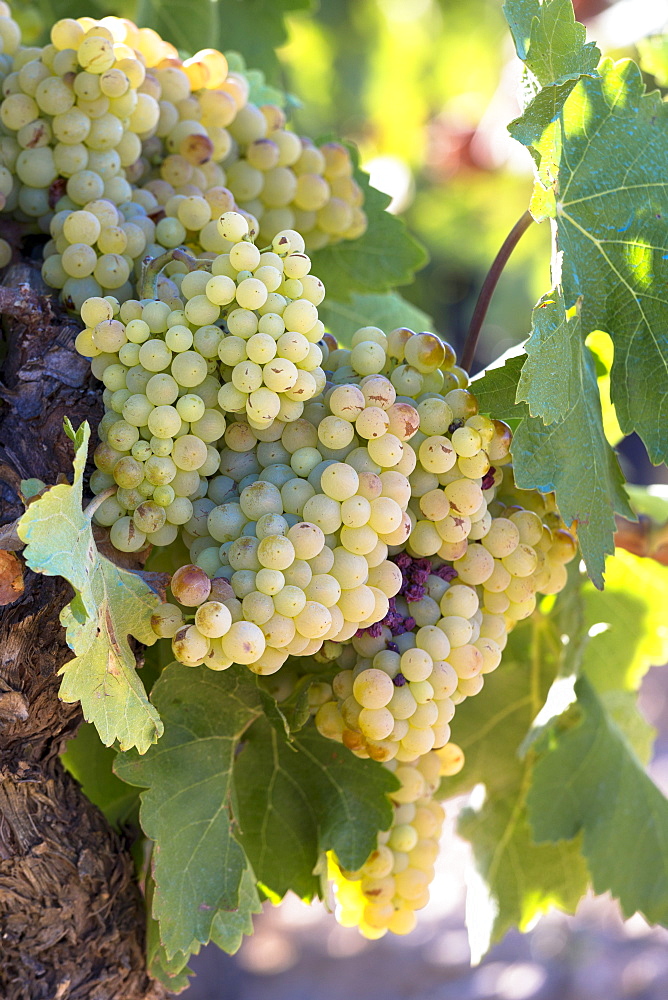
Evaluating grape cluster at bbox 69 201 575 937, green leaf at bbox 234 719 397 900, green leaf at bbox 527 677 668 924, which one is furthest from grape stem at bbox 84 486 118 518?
green leaf at bbox 527 677 668 924

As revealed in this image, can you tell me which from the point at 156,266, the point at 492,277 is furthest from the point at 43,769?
the point at 492,277

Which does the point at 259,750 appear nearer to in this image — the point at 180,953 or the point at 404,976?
the point at 180,953

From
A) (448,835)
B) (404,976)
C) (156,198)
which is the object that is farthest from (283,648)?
(448,835)

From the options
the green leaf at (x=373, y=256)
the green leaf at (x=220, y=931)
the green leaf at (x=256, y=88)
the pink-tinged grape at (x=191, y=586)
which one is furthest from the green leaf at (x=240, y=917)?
the green leaf at (x=256, y=88)

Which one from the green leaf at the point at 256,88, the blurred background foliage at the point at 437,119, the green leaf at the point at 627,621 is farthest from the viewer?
the blurred background foliage at the point at 437,119

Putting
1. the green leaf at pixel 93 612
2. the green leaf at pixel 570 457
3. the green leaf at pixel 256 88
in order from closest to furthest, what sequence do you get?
Result: the green leaf at pixel 93 612 → the green leaf at pixel 570 457 → the green leaf at pixel 256 88

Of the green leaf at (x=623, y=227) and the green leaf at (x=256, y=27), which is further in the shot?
the green leaf at (x=256, y=27)

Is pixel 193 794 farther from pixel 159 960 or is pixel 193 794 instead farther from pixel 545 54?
pixel 545 54

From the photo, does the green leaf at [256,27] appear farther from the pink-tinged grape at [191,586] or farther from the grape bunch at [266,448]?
the pink-tinged grape at [191,586]
